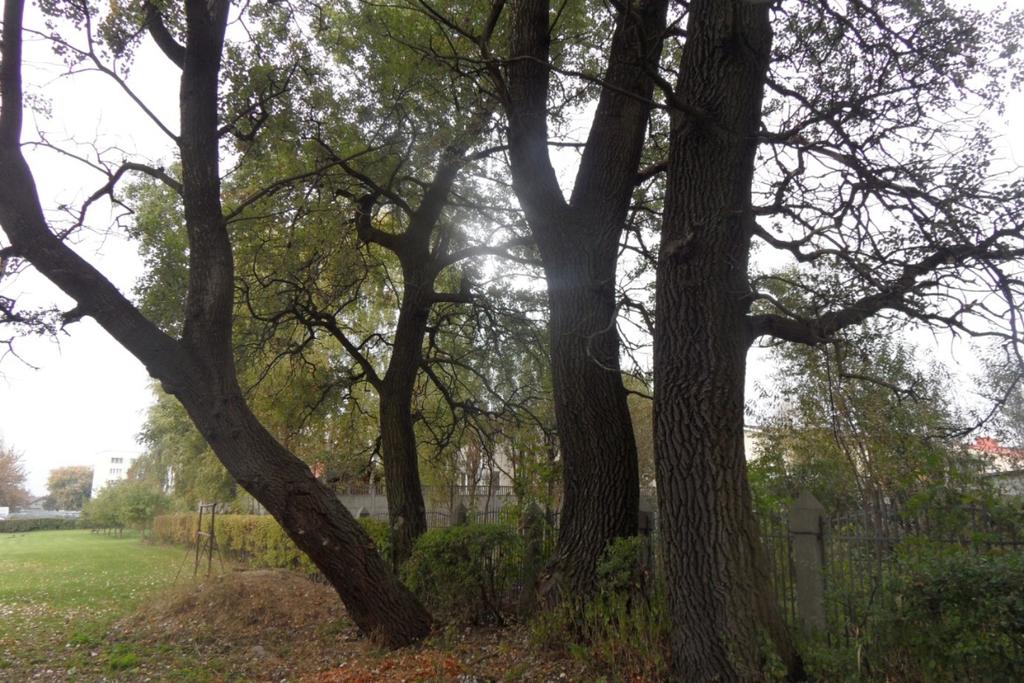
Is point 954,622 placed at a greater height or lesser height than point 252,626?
greater

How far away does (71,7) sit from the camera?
8711mm

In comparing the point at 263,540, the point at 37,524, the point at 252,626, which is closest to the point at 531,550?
the point at 252,626

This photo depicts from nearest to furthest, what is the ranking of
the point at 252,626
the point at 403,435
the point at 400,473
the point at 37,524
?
1. the point at 252,626
2. the point at 400,473
3. the point at 403,435
4. the point at 37,524

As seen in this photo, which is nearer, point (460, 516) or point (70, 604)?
point (460, 516)

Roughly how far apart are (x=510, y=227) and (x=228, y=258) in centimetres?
491

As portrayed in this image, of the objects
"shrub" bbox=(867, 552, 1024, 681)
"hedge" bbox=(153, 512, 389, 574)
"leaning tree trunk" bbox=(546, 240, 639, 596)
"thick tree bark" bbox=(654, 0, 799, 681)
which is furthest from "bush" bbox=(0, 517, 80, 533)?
"shrub" bbox=(867, 552, 1024, 681)

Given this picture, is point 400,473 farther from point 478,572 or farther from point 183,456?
point 183,456

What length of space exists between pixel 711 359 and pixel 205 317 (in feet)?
18.0

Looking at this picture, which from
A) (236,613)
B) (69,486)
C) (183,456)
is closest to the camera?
(236,613)

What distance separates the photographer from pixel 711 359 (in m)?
5.74

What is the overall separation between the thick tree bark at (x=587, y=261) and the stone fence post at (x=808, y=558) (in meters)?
1.57

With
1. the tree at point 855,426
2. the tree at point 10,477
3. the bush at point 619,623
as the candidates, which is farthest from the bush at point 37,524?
the bush at point 619,623

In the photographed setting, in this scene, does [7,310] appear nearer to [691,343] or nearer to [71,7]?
[71,7]

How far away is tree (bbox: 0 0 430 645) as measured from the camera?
296 inches
